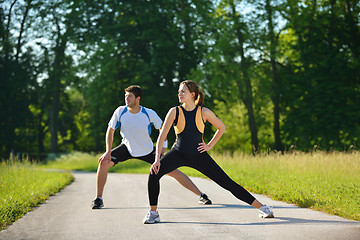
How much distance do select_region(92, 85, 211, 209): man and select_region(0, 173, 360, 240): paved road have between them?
0.59 metres

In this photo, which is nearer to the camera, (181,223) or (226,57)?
(181,223)

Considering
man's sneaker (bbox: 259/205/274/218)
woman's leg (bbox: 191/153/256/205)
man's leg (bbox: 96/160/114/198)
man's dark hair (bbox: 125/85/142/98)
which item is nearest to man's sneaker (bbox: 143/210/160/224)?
woman's leg (bbox: 191/153/256/205)

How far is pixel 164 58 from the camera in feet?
105

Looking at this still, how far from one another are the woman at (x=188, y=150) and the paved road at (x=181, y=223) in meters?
0.37

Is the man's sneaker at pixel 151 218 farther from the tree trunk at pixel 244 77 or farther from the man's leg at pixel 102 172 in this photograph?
the tree trunk at pixel 244 77

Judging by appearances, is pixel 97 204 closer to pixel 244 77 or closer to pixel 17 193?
pixel 17 193

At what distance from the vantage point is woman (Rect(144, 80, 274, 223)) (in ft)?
21.0

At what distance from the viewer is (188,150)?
6457 mm

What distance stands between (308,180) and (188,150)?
454 centimetres

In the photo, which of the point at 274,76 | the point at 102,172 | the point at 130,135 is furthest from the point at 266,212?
the point at 274,76

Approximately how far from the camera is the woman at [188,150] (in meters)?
6.41

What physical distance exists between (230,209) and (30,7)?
32.5 metres

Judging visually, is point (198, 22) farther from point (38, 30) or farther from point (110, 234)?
point (110, 234)

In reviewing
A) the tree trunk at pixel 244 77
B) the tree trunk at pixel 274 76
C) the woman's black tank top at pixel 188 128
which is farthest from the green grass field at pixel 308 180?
the tree trunk at pixel 274 76
